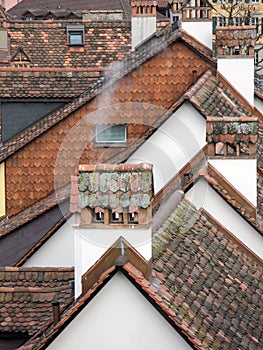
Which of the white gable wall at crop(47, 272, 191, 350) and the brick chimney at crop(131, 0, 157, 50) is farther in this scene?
the brick chimney at crop(131, 0, 157, 50)

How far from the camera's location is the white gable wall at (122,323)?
14.3 meters

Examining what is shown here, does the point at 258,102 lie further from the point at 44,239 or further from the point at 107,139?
the point at 44,239

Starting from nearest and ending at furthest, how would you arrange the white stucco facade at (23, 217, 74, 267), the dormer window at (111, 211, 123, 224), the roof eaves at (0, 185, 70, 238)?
1. the dormer window at (111, 211, 123, 224)
2. the white stucco facade at (23, 217, 74, 267)
3. the roof eaves at (0, 185, 70, 238)

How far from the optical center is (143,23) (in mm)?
34719

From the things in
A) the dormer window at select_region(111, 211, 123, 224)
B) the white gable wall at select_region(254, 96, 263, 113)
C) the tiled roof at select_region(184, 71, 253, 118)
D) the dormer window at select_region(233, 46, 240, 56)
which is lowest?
the dormer window at select_region(111, 211, 123, 224)

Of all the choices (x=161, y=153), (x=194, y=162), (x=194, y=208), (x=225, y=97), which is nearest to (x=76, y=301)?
(x=194, y=208)

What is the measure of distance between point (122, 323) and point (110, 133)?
49.6 ft

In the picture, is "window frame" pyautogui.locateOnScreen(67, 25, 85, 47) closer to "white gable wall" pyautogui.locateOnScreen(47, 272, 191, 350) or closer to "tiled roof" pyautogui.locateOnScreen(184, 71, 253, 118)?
"tiled roof" pyautogui.locateOnScreen(184, 71, 253, 118)

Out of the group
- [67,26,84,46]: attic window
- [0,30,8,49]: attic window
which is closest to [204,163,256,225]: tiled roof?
[67,26,84,46]: attic window

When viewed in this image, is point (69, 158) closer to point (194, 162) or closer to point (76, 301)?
point (194, 162)

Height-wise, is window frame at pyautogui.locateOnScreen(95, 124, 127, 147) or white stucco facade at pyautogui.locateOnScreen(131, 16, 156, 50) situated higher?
white stucco facade at pyautogui.locateOnScreen(131, 16, 156, 50)

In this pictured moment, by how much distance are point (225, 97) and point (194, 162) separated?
13.6 ft

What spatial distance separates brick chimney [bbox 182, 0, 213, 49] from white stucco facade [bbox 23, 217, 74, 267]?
7333 millimetres

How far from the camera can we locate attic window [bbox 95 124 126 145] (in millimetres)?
29095
